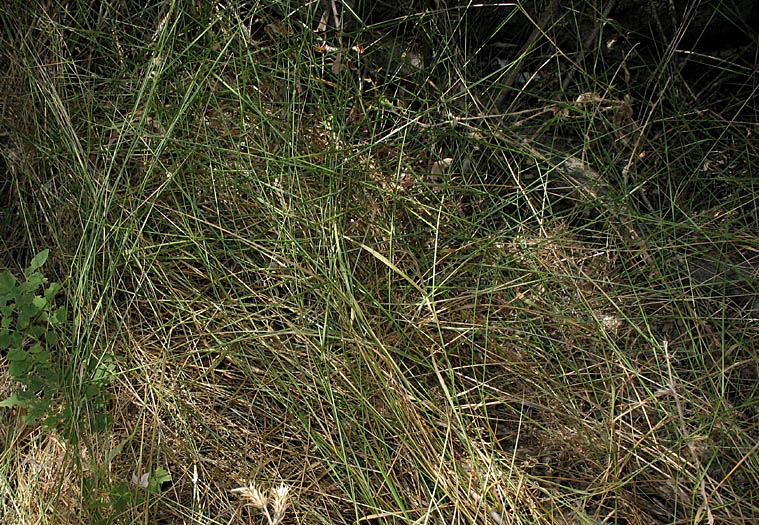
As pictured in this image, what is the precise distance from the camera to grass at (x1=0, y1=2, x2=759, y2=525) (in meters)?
1.32

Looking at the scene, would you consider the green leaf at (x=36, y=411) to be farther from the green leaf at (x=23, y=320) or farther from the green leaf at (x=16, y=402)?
the green leaf at (x=23, y=320)

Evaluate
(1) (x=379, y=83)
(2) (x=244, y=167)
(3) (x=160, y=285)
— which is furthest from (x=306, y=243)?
(1) (x=379, y=83)

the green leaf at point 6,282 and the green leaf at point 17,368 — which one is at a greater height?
the green leaf at point 6,282

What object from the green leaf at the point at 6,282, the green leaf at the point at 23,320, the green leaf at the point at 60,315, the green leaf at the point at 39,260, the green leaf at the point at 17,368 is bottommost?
the green leaf at the point at 17,368

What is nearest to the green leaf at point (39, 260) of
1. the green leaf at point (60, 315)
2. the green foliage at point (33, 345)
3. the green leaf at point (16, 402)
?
the green foliage at point (33, 345)

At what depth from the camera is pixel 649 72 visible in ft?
5.37

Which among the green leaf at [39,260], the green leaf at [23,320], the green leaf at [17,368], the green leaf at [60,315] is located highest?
the green leaf at [39,260]

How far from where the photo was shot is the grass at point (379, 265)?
1.32m

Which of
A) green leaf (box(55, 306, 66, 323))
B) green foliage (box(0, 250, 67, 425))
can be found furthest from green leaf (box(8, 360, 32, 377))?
green leaf (box(55, 306, 66, 323))

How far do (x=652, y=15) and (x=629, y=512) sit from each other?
1.24 metres

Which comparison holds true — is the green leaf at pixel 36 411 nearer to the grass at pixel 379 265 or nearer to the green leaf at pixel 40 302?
the grass at pixel 379 265

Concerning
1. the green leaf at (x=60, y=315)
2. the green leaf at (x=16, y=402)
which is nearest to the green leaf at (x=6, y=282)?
the green leaf at (x=60, y=315)

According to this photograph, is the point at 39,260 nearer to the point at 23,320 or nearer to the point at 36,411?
the point at 23,320

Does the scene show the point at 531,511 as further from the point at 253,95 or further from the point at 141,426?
the point at 253,95
